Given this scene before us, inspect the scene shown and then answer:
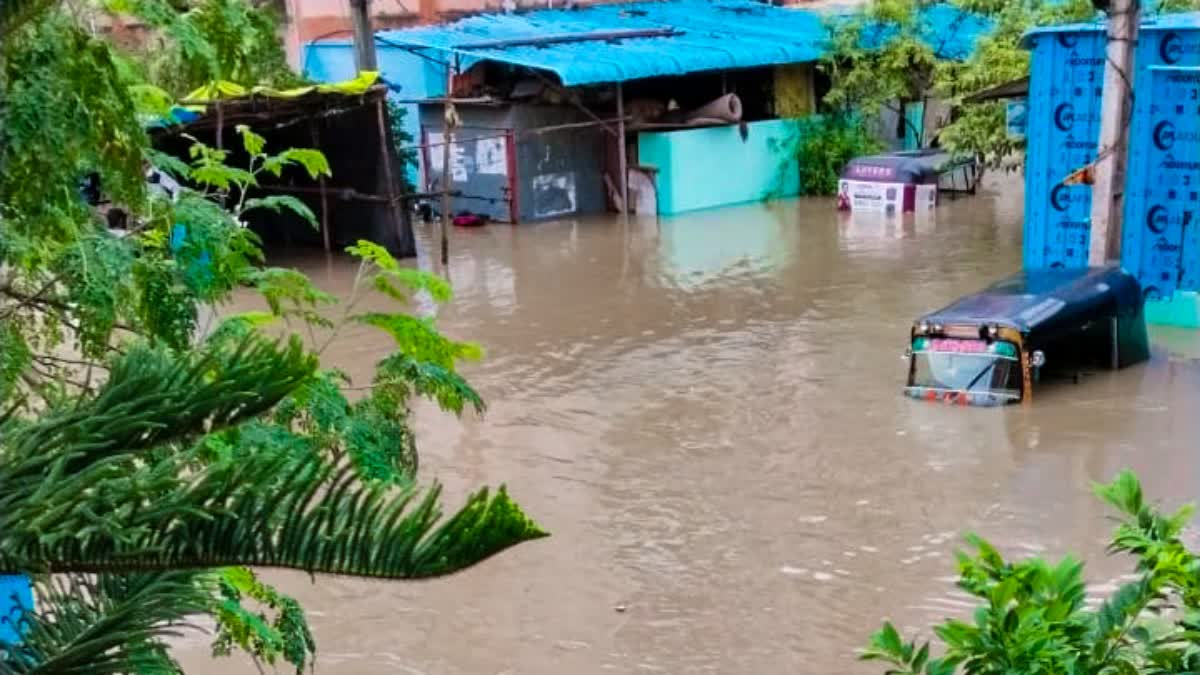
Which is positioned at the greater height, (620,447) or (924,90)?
(924,90)

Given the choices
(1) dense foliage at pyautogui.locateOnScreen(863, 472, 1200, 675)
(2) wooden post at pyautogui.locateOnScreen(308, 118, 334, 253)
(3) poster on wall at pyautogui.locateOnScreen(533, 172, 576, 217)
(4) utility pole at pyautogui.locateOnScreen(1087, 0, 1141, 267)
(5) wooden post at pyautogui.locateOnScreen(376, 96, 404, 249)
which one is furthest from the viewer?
(3) poster on wall at pyautogui.locateOnScreen(533, 172, 576, 217)

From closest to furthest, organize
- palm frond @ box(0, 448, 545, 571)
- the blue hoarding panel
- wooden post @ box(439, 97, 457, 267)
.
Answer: palm frond @ box(0, 448, 545, 571) → the blue hoarding panel → wooden post @ box(439, 97, 457, 267)

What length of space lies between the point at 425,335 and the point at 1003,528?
483 centimetres

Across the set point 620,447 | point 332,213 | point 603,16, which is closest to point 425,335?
point 620,447

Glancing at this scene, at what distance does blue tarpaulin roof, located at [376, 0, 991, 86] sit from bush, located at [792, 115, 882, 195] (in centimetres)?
119

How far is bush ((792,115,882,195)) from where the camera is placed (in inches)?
879

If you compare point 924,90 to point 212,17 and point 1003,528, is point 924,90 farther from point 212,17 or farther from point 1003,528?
point 212,17

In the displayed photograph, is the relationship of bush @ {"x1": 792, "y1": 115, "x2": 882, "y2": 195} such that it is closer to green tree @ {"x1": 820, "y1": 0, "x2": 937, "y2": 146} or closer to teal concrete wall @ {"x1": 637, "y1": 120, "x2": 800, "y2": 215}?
teal concrete wall @ {"x1": 637, "y1": 120, "x2": 800, "y2": 215}

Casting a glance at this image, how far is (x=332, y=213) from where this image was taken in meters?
19.2

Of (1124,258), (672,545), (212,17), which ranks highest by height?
(212,17)

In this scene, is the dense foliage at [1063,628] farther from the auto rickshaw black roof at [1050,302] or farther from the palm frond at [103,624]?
the auto rickshaw black roof at [1050,302]

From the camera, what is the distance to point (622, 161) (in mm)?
20984

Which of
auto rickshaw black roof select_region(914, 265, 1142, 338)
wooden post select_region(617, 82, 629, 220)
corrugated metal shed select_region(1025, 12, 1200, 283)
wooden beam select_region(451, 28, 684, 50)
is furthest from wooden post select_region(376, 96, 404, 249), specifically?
auto rickshaw black roof select_region(914, 265, 1142, 338)

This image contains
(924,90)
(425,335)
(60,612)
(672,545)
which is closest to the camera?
(60,612)
